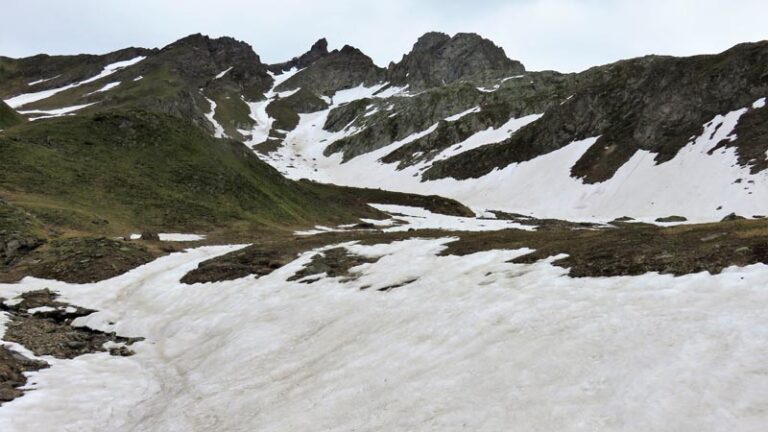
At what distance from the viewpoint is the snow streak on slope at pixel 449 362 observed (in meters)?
8.28

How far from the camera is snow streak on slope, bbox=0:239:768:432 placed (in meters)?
8.28

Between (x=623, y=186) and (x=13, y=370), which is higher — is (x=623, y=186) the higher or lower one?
the higher one

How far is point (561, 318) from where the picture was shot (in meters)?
12.2

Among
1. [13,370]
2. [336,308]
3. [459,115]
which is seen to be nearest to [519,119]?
[459,115]

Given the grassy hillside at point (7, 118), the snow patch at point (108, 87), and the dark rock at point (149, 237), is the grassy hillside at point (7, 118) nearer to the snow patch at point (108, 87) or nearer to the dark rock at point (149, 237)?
the dark rock at point (149, 237)

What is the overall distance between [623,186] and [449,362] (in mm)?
72406

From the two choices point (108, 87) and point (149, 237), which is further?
point (108, 87)

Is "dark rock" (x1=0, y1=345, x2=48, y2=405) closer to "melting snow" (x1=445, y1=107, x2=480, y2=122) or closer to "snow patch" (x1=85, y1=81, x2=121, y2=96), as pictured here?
"melting snow" (x1=445, y1=107, x2=480, y2=122)

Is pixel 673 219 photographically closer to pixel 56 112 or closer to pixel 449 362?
pixel 449 362

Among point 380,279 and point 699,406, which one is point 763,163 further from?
point 699,406

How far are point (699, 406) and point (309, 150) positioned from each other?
177180 mm

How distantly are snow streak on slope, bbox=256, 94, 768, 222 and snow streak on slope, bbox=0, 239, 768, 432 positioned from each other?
52.0 m

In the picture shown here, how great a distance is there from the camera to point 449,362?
11.3 m

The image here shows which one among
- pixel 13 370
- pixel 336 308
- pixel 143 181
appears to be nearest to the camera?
pixel 13 370
